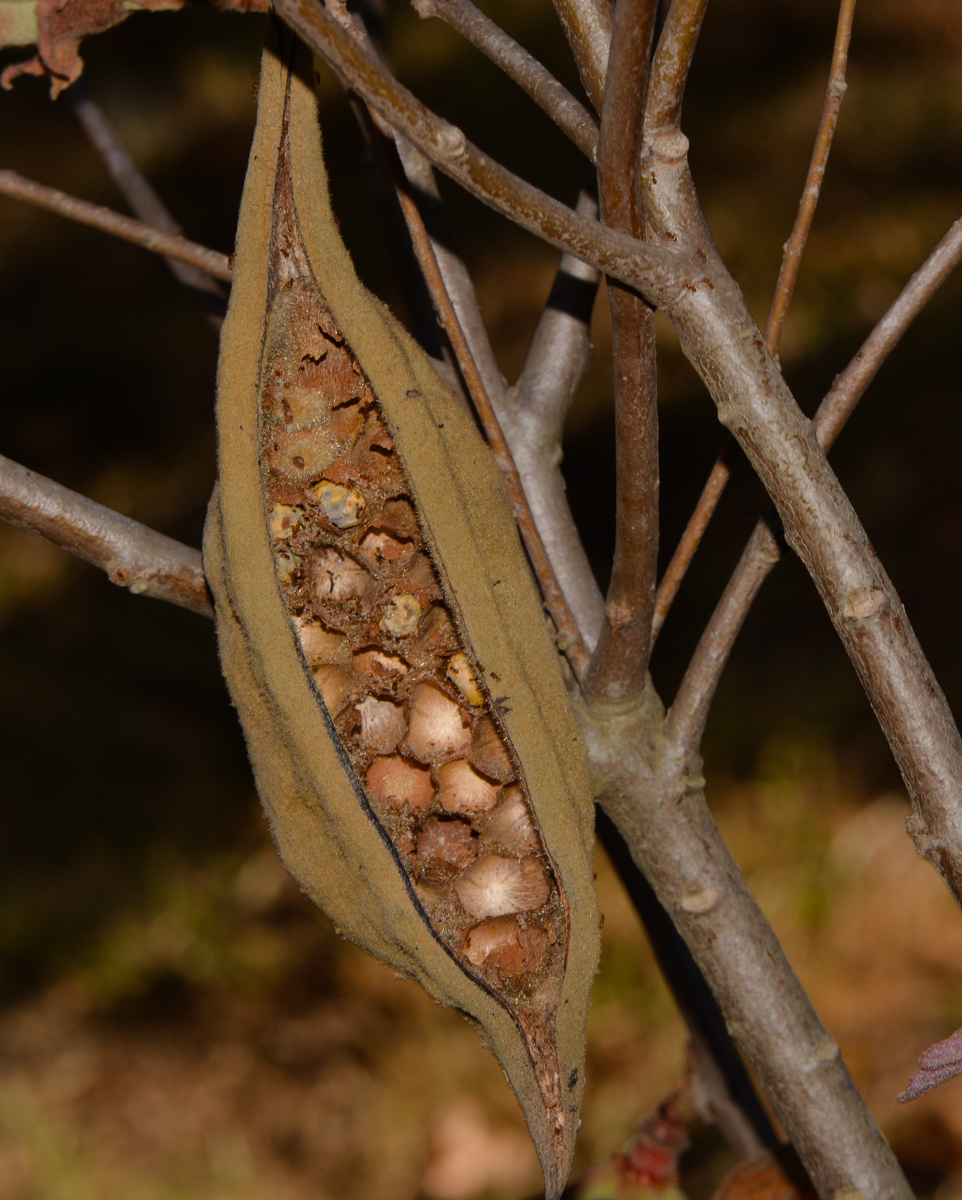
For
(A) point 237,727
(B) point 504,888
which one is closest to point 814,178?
(B) point 504,888

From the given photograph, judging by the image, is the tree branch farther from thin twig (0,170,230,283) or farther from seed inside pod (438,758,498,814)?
thin twig (0,170,230,283)

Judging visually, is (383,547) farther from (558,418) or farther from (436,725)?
(558,418)

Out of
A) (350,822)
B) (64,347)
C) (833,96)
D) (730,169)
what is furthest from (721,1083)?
(64,347)


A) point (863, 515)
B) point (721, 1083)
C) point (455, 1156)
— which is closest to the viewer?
point (721, 1083)

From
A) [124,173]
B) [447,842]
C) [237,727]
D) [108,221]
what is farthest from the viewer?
[237,727]

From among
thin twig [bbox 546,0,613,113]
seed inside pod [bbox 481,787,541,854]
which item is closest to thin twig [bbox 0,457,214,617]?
seed inside pod [bbox 481,787,541,854]

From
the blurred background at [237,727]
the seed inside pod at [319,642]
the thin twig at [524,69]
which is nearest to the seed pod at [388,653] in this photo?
the seed inside pod at [319,642]

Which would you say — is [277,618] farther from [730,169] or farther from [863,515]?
[730,169]
